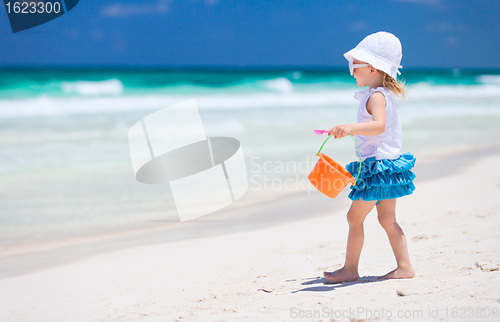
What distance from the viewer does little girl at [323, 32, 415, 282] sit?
5.95 ft

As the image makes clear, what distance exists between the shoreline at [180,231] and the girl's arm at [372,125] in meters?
1.58

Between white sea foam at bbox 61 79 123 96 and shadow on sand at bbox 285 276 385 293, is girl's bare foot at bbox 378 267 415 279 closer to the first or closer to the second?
shadow on sand at bbox 285 276 385 293

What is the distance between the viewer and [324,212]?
3471 mm

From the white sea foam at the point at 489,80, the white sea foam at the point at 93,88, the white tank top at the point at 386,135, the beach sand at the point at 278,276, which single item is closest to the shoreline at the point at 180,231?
the beach sand at the point at 278,276

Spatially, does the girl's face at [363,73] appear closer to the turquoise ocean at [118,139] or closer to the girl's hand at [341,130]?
the turquoise ocean at [118,139]

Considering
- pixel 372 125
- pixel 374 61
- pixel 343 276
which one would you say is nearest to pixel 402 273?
pixel 343 276

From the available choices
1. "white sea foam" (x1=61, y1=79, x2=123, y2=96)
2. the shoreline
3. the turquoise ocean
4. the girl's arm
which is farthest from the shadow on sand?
"white sea foam" (x1=61, y1=79, x2=123, y2=96)

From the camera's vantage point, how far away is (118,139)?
649 cm

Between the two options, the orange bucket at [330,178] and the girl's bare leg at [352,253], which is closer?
the orange bucket at [330,178]

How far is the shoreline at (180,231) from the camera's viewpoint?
260 cm

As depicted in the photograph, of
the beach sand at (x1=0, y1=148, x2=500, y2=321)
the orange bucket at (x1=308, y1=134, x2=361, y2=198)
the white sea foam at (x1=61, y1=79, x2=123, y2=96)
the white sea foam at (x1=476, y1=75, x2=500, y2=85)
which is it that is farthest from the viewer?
the white sea foam at (x1=476, y1=75, x2=500, y2=85)

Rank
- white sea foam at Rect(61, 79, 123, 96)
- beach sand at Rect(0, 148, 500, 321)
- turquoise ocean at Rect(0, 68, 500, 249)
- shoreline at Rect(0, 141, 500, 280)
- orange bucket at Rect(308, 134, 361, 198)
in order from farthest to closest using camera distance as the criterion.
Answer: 1. white sea foam at Rect(61, 79, 123, 96)
2. turquoise ocean at Rect(0, 68, 500, 249)
3. shoreline at Rect(0, 141, 500, 280)
4. orange bucket at Rect(308, 134, 361, 198)
5. beach sand at Rect(0, 148, 500, 321)

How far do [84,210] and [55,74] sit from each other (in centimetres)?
1619

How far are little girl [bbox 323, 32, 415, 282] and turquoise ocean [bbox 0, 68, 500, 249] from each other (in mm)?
178
